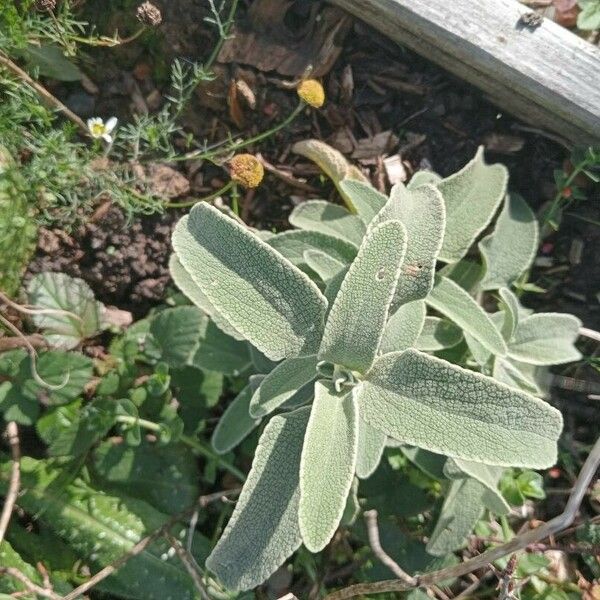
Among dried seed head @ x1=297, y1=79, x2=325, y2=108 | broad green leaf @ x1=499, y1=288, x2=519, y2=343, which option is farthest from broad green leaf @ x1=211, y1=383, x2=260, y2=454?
dried seed head @ x1=297, y1=79, x2=325, y2=108

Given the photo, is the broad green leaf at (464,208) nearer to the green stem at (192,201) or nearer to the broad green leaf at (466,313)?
the broad green leaf at (466,313)

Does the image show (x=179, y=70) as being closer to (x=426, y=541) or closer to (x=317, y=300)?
(x=317, y=300)

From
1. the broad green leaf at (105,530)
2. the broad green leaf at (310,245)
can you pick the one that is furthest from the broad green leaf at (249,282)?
the broad green leaf at (105,530)

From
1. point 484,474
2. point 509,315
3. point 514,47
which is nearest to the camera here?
point 484,474

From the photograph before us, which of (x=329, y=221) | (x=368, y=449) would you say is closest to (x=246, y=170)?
(x=329, y=221)

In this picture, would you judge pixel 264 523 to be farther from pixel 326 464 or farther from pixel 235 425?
pixel 235 425

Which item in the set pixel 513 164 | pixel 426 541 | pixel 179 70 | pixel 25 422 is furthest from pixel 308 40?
pixel 426 541
